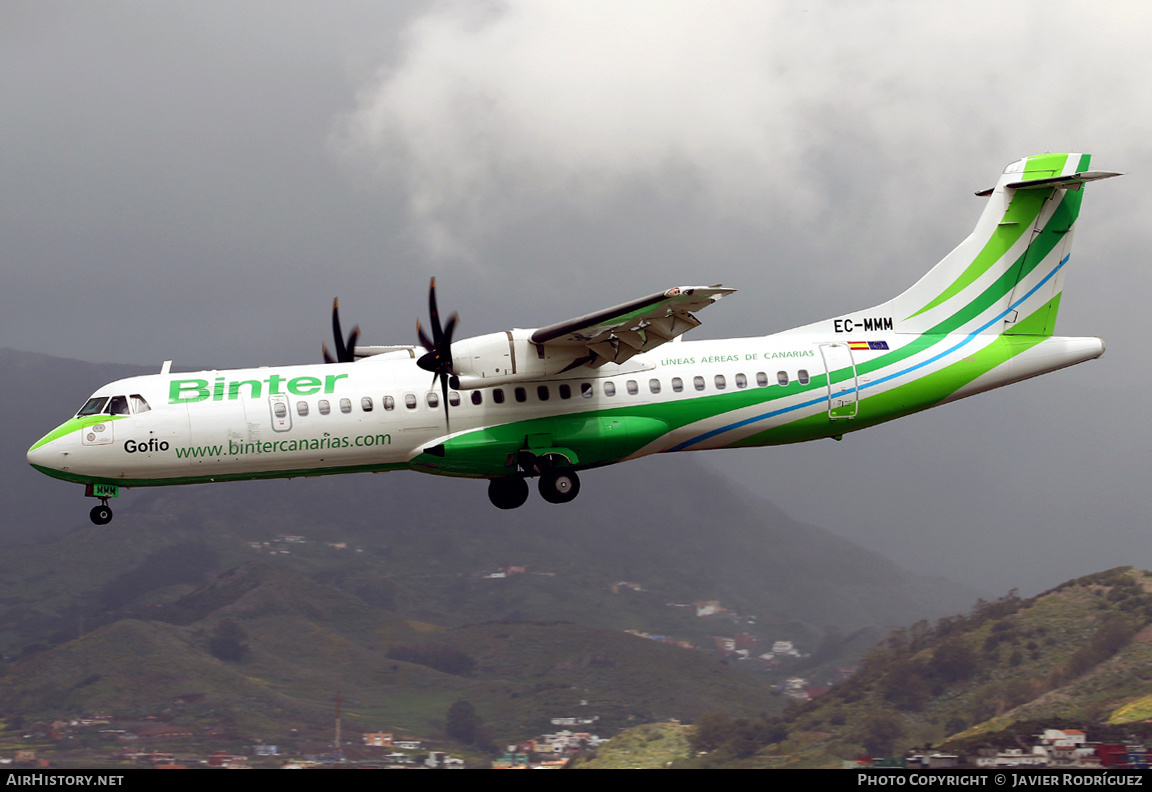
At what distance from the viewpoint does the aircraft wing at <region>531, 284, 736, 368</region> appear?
2809 centimetres

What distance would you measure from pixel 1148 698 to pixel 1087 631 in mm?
19385

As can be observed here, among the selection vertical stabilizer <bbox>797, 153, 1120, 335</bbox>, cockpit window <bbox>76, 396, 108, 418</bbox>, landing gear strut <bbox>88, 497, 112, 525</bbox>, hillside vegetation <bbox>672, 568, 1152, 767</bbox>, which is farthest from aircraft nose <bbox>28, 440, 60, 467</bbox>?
hillside vegetation <bbox>672, 568, 1152, 767</bbox>

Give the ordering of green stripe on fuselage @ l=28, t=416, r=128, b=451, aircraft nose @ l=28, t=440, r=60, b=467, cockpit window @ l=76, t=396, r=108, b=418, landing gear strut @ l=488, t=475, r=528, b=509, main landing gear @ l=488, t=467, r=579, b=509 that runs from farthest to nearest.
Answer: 1. landing gear strut @ l=488, t=475, r=528, b=509
2. main landing gear @ l=488, t=467, r=579, b=509
3. cockpit window @ l=76, t=396, r=108, b=418
4. green stripe on fuselage @ l=28, t=416, r=128, b=451
5. aircraft nose @ l=28, t=440, r=60, b=467

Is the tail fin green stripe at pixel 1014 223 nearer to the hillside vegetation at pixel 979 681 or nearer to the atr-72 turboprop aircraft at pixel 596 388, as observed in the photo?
the atr-72 turboprop aircraft at pixel 596 388

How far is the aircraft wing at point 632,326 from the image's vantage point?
1106 inches

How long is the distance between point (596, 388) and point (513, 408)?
2329 mm

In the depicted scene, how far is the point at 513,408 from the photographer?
31.8m

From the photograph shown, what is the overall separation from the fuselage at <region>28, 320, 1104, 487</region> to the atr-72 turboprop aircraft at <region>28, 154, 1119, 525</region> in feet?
0.17

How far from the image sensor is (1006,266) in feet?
119

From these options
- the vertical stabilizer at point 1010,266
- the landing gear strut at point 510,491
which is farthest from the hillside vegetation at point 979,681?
the landing gear strut at point 510,491

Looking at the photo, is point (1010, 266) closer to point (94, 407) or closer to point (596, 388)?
point (596, 388)

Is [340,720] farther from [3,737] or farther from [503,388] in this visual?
[503,388]

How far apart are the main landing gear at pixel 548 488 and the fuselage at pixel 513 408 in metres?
0.53

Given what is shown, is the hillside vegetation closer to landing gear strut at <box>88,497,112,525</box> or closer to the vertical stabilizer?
the vertical stabilizer
